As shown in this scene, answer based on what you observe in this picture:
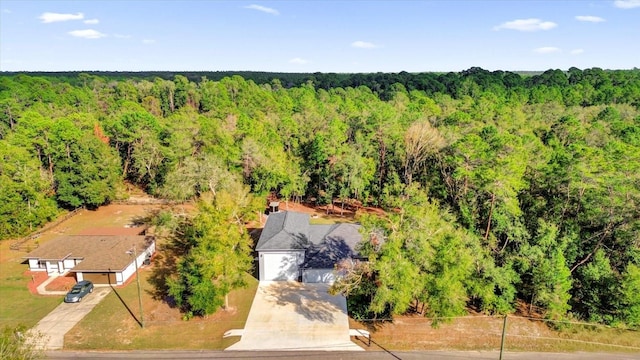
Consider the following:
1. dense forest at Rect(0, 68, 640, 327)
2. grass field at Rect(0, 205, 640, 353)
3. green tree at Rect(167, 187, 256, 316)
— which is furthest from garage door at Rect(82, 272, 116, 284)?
dense forest at Rect(0, 68, 640, 327)

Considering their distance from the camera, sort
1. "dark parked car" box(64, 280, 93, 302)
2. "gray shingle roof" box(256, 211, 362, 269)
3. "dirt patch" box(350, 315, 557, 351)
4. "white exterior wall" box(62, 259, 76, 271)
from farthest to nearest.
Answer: "white exterior wall" box(62, 259, 76, 271)
"gray shingle roof" box(256, 211, 362, 269)
"dark parked car" box(64, 280, 93, 302)
"dirt patch" box(350, 315, 557, 351)

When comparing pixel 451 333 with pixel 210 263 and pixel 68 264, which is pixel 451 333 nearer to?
pixel 210 263

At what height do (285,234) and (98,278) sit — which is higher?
(285,234)

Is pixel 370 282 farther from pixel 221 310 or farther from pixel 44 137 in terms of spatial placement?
pixel 44 137

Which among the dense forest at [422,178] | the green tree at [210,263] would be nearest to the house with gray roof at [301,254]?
the dense forest at [422,178]

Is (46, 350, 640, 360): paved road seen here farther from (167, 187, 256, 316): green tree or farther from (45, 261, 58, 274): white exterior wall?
(45, 261, 58, 274): white exterior wall

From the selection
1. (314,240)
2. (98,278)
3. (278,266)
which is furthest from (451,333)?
(98,278)

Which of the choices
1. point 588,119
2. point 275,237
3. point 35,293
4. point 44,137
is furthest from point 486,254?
point 44,137

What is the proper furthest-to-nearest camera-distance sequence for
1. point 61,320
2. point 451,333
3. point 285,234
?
1. point 285,234
2. point 61,320
3. point 451,333
